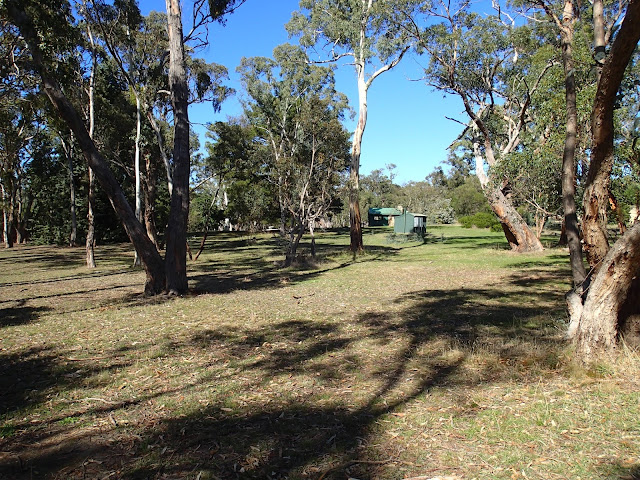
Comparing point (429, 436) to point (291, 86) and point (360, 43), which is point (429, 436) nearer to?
point (360, 43)

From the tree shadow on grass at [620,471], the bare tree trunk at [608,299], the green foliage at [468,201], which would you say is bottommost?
the tree shadow on grass at [620,471]

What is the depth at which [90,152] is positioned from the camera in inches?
376

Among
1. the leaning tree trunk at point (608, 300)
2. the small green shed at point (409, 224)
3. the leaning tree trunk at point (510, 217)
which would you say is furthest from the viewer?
the small green shed at point (409, 224)

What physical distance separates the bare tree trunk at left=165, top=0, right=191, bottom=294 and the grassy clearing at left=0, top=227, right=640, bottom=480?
1.75 m

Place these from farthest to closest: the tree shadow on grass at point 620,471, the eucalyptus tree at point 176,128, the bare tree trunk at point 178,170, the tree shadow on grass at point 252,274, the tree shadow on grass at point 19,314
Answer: the tree shadow on grass at point 252,274
the bare tree trunk at point 178,170
the eucalyptus tree at point 176,128
the tree shadow on grass at point 19,314
the tree shadow on grass at point 620,471

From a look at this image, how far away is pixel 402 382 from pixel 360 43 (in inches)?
828

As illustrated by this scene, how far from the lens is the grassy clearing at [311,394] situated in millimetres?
3064

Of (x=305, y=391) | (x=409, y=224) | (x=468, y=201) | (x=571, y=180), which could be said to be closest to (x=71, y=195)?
(x=409, y=224)

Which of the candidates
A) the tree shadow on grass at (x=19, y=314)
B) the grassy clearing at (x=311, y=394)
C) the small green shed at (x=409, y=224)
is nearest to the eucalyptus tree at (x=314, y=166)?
the grassy clearing at (x=311, y=394)

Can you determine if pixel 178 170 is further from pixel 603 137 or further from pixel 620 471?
pixel 620 471

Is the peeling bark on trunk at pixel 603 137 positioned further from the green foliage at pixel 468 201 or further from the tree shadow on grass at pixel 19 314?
the green foliage at pixel 468 201

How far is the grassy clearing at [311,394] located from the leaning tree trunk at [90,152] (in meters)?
1.48

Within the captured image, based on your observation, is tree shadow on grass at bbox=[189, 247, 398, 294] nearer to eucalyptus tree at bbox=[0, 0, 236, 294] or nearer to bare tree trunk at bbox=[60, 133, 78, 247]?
eucalyptus tree at bbox=[0, 0, 236, 294]

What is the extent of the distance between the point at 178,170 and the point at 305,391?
763cm
